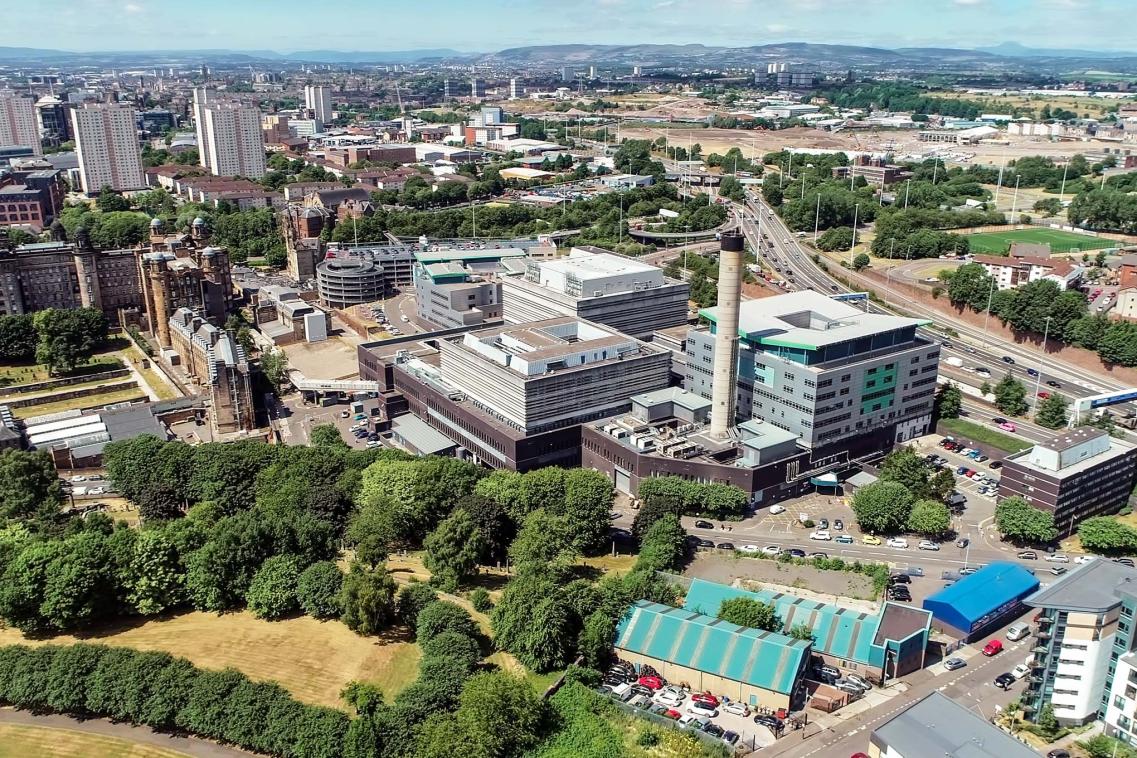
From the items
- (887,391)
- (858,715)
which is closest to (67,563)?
(858,715)

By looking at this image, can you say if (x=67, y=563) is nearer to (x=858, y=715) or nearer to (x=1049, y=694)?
(x=858, y=715)

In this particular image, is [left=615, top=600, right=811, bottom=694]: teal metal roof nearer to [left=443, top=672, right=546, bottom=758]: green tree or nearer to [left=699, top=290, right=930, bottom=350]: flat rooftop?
[left=443, top=672, right=546, bottom=758]: green tree

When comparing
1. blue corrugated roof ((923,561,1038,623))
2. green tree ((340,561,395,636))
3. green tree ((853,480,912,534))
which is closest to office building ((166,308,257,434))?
green tree ((340,561,395,636))

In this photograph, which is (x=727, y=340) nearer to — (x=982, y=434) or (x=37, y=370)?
(x=982, y=434)

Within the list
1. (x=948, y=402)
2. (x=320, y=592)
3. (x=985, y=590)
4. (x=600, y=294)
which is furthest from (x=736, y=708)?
(x=600, y=294)

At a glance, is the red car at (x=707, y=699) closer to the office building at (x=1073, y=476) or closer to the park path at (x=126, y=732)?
the park path at (x=126, y=732)

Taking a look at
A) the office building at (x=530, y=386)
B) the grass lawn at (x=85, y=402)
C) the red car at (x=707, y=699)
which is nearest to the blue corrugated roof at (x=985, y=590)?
the red car at (x=707, y=699)
